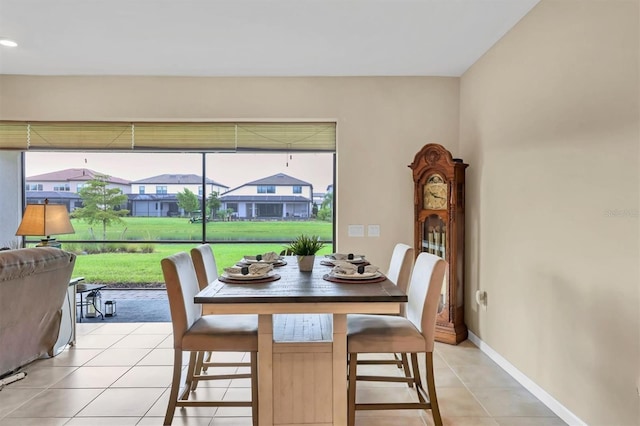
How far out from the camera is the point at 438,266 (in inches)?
84.7

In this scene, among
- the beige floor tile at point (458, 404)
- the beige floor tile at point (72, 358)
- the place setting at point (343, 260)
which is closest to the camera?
the beige floor tile at point (458, 404)

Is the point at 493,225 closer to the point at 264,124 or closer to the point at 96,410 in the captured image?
the point at 264,124

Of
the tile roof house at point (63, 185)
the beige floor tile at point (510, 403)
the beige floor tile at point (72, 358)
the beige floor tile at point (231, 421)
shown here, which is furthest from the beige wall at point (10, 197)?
the beige floor tile at point (510, 403)

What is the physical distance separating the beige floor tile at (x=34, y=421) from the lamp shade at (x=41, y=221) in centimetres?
159

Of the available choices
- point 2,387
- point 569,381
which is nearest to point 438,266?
point 569,381

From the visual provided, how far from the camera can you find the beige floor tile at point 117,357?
3152 mm

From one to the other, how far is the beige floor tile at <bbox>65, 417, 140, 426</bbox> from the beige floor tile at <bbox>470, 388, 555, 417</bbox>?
2.03 meters

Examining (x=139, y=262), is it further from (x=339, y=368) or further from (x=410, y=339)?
(x=410, y=339)

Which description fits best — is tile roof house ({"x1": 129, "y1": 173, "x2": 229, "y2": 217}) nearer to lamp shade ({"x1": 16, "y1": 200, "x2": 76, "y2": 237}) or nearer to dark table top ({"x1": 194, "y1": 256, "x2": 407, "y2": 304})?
lamp shade ({"x1": 16, "y1": 200, "x2": 76, "y2": 237})

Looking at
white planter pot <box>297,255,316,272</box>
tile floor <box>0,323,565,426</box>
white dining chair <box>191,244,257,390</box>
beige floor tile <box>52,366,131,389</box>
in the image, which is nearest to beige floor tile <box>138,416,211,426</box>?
tile floor <box>0,323,565,426</box>

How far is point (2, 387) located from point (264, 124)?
3094 mm

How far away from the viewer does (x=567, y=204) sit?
230 centimetres

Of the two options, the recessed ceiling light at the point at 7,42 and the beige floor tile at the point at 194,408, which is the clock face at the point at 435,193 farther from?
the recessed ceiling light at the point at 7,42

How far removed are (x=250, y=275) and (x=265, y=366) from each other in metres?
0.52
